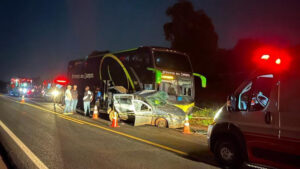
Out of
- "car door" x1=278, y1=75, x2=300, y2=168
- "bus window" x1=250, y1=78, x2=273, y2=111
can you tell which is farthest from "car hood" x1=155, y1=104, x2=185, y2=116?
"car door" x1=278, y1=75, x2=300, y2=168

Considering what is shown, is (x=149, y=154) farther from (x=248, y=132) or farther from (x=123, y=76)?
(x=123, y=76)

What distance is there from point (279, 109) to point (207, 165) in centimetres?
198

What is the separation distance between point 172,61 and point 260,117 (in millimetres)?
11167

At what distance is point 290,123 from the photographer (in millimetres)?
4391

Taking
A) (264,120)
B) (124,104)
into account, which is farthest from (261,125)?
(124,104)

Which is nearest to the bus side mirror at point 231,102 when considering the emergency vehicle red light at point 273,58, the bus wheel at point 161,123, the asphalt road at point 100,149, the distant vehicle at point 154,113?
the emergency vehicle red light at point 273,58

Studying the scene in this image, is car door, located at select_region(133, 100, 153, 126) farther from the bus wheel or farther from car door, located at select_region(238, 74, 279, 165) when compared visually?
car door, located at select_region(238, 74, 279, 165)

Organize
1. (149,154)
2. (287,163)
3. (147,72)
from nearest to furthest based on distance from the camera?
(287,163)
(149,154)
(147,72)

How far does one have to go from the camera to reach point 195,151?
7055mm

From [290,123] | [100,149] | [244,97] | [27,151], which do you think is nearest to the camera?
[290,123]

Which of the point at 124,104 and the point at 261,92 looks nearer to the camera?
the point at 261,92

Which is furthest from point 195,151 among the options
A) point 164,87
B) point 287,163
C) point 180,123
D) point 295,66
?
point 164,87

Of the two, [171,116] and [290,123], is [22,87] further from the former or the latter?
[290,123]

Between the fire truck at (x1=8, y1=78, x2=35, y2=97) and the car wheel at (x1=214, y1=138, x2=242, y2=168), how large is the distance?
37.7 meters
